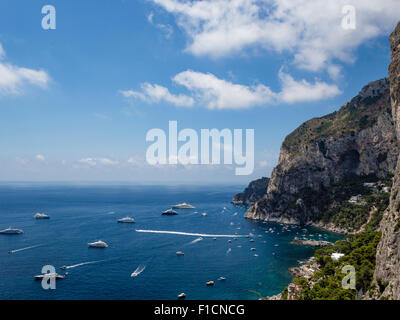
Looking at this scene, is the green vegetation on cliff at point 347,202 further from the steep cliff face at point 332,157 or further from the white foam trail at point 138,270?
the white foam trail at point 138,270

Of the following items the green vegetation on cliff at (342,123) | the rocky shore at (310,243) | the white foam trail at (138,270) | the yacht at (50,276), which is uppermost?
the green vegetation on cliff at (342,123)

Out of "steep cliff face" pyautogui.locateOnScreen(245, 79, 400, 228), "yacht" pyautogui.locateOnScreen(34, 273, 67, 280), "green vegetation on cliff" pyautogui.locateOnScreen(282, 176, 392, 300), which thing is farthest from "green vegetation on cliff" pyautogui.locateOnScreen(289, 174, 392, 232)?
"yacht" pyautogui.locateOnScreen(34, 273, 67, 280)

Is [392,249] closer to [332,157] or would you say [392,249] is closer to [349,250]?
[349,250]

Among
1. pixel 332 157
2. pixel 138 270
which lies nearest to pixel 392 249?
pixel 138 270

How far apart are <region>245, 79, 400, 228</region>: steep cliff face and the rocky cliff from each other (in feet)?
154

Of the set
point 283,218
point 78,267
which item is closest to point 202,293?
point 78,267

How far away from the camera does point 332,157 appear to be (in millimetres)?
119250

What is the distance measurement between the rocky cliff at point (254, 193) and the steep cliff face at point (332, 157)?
47.0 m

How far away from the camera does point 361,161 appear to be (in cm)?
11356

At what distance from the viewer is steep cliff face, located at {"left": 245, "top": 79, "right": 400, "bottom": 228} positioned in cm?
10700

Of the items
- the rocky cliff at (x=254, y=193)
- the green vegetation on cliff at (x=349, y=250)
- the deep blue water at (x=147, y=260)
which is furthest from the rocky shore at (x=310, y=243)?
the rocky cliff at (x=254, y=193)

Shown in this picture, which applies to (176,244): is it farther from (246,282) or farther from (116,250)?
(246,282)

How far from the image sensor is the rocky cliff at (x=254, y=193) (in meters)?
179
